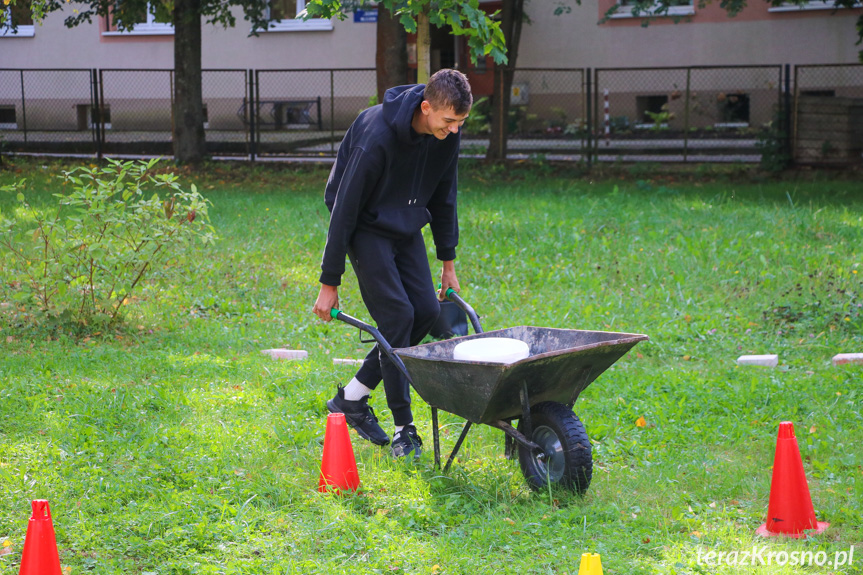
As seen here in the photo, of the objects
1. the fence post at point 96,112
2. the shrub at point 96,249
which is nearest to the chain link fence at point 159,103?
the fence post at point 96,112

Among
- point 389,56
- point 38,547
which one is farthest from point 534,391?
point 389,56

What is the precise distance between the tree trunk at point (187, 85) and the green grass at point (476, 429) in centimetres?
728

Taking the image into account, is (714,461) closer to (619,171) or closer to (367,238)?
(367,238)

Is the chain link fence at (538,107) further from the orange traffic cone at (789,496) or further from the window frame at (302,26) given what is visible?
the orange traffic cone at (789,496)

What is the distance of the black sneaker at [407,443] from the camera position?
13.3 feet

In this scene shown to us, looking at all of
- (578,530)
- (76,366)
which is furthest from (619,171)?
(578,530)

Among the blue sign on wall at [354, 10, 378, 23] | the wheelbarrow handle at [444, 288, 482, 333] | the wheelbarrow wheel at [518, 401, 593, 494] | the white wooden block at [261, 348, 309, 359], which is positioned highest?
the blue sign on wall at [354, 10, 378, 23]

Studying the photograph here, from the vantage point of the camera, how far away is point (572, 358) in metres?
3.44

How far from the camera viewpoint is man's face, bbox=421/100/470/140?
3549mm

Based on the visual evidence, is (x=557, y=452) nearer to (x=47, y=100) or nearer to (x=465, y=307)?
(x=465, y=307)

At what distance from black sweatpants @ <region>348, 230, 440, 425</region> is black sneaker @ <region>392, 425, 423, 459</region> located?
0.05 meters

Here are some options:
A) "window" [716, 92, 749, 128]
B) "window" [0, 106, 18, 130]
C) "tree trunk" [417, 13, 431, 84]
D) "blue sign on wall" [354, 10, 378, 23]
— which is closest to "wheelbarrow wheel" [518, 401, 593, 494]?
"tree trunk" [417, 13, 431, 84]

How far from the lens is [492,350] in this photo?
11.9 ft

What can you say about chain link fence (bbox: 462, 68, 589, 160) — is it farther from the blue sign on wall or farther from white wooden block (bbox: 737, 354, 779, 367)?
white wooden block (bbox: 737, 354, 779, 367)
